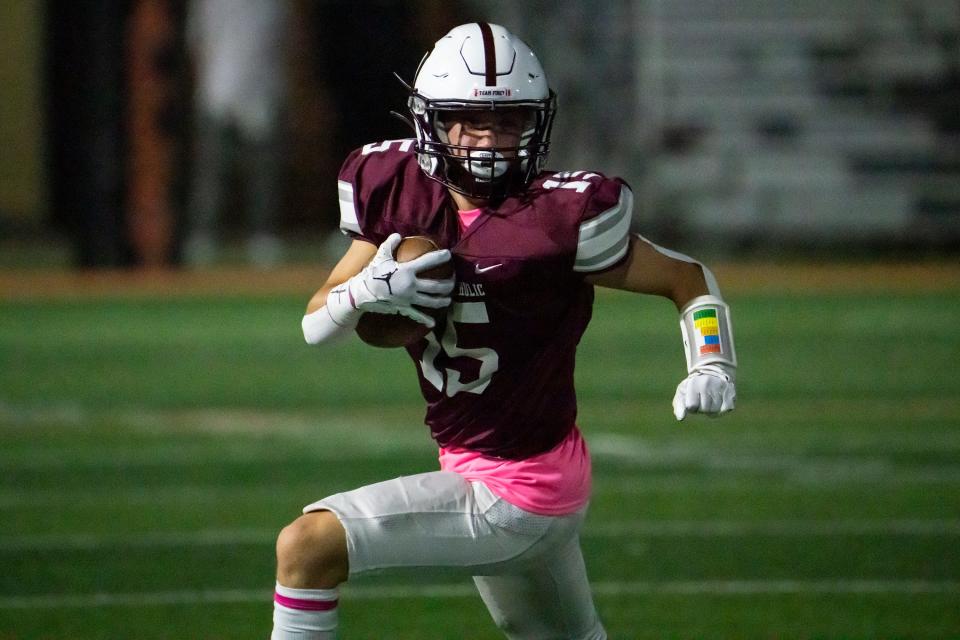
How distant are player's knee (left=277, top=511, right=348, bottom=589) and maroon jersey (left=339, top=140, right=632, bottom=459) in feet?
1.31

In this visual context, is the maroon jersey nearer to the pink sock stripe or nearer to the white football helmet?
the white football helmet

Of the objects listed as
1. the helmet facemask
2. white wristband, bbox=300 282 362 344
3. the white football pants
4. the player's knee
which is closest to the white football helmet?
the helmet facemask

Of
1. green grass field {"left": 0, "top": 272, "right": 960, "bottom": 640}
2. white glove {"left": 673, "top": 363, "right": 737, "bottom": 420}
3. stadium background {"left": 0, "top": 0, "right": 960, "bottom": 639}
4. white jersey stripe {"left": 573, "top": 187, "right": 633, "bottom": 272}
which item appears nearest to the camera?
white glove {"left": 673, "top": 363, "right": 737, "bottom": 420}

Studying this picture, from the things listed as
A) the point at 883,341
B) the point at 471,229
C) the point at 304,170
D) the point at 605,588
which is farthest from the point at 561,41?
the point at 471,229

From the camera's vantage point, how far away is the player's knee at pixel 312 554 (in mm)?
2900

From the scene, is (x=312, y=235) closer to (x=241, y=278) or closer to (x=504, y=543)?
(x=241, y=278)

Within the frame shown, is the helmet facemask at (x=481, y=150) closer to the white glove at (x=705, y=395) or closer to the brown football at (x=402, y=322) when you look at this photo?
the brown football at (x=402, y=322)

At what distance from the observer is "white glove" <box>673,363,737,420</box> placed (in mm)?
3010

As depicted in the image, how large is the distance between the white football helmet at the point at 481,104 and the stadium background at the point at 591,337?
159 cm

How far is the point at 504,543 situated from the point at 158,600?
188 centimetres

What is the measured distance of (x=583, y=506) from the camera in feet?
10.6

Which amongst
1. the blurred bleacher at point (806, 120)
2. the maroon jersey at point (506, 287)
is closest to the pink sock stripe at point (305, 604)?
the maroon jersey at point (506, 287)

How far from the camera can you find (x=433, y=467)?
654cm

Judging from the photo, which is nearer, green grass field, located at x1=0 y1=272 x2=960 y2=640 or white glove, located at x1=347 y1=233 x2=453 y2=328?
white glove, located at x1=347 y1=233 x2=453 y2=328
